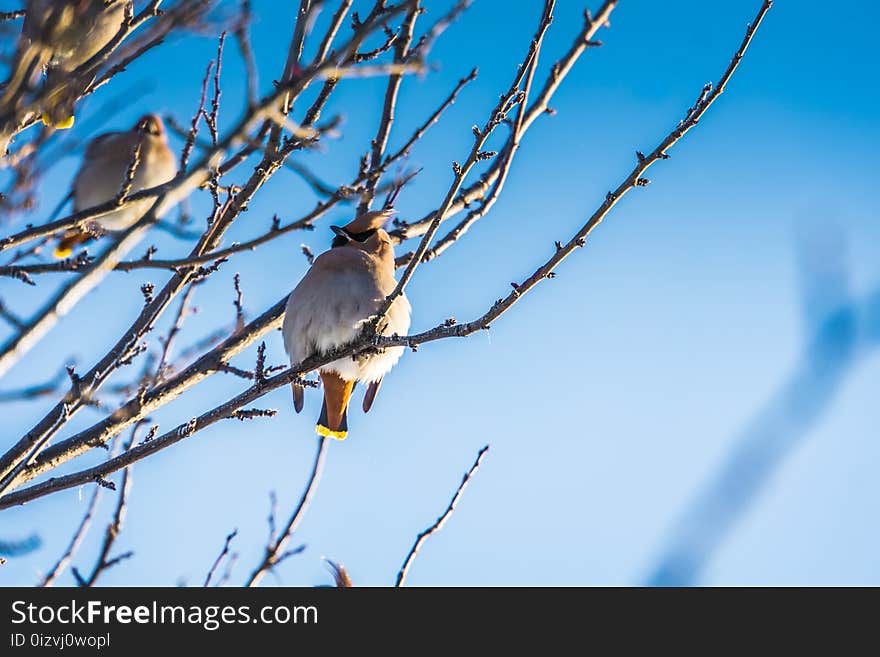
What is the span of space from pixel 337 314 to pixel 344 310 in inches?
1.7

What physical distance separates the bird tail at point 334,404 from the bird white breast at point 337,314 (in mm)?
73

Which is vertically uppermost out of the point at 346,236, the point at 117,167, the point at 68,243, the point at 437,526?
the point at 117,167

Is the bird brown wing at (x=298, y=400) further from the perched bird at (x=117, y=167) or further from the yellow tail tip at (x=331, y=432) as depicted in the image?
the perched bird at (x=117, y=167)

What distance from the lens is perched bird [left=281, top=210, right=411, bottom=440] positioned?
439cm

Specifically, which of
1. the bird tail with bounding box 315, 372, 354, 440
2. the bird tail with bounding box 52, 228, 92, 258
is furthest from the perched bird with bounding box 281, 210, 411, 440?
the bird tail with bounding box 52, 228, 92, 258

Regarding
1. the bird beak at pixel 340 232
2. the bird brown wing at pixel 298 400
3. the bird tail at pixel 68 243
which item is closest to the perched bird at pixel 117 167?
the bird tail at pixel 68 243

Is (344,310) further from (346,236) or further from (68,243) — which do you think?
(68,243)

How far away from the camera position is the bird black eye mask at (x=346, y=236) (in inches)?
190

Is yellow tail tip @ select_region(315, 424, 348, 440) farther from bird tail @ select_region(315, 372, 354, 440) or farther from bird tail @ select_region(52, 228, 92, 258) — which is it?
bird tail @ select_region(52, 228, 92, 258)

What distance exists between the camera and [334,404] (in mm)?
4734

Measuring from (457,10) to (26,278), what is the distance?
129 centimetres

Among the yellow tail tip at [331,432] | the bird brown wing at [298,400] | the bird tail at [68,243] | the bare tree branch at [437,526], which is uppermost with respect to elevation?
the bird tail at [68,243]

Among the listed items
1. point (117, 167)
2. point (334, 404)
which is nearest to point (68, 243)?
point (117, 167)
